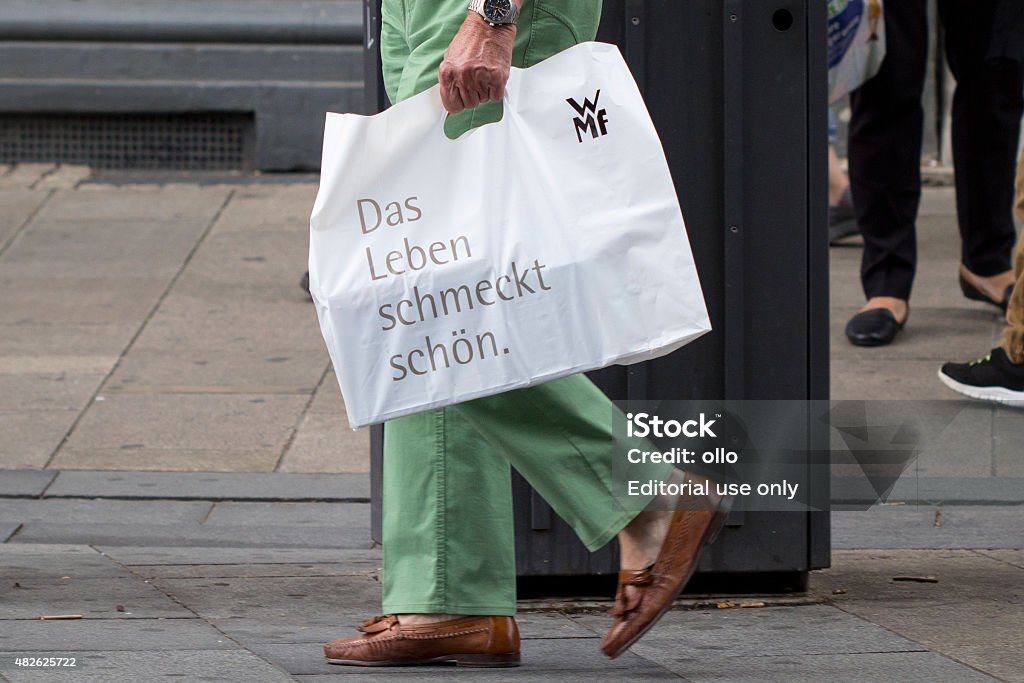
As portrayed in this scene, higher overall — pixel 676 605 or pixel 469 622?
pixel 469 622

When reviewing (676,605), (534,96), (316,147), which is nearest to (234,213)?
(316,147)

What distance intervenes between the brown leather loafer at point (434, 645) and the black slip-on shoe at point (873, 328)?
10.4 feet

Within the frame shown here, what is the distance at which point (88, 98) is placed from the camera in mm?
8875

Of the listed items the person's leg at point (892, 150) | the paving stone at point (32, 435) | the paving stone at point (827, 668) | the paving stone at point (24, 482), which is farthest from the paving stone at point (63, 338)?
the paving stone at point (827, 668)

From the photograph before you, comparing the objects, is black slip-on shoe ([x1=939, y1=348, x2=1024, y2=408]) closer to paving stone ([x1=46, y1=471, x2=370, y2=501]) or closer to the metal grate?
paving stone ([x1=46, y1=471, x2=370, y2=501])

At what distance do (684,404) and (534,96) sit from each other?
886mm

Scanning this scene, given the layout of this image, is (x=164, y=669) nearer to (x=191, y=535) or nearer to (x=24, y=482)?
(x=191, y=535)

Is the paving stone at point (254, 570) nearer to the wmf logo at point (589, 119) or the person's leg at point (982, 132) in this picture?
the wmf logo at point (589, 119)

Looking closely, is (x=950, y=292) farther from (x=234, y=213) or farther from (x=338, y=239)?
(x=338, y=239)

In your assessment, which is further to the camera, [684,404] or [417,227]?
[684,404]

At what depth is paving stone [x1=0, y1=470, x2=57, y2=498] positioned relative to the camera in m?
4.54

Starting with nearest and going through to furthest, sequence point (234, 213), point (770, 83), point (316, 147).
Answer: point (770, 83) < point (234, 213) < point (316, 147)

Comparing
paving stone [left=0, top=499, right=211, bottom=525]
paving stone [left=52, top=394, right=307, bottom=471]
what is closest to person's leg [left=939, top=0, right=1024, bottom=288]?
paving stone [left=52, top=394, right=307, bottom=471]

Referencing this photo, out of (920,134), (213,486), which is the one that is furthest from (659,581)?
(920,134)
